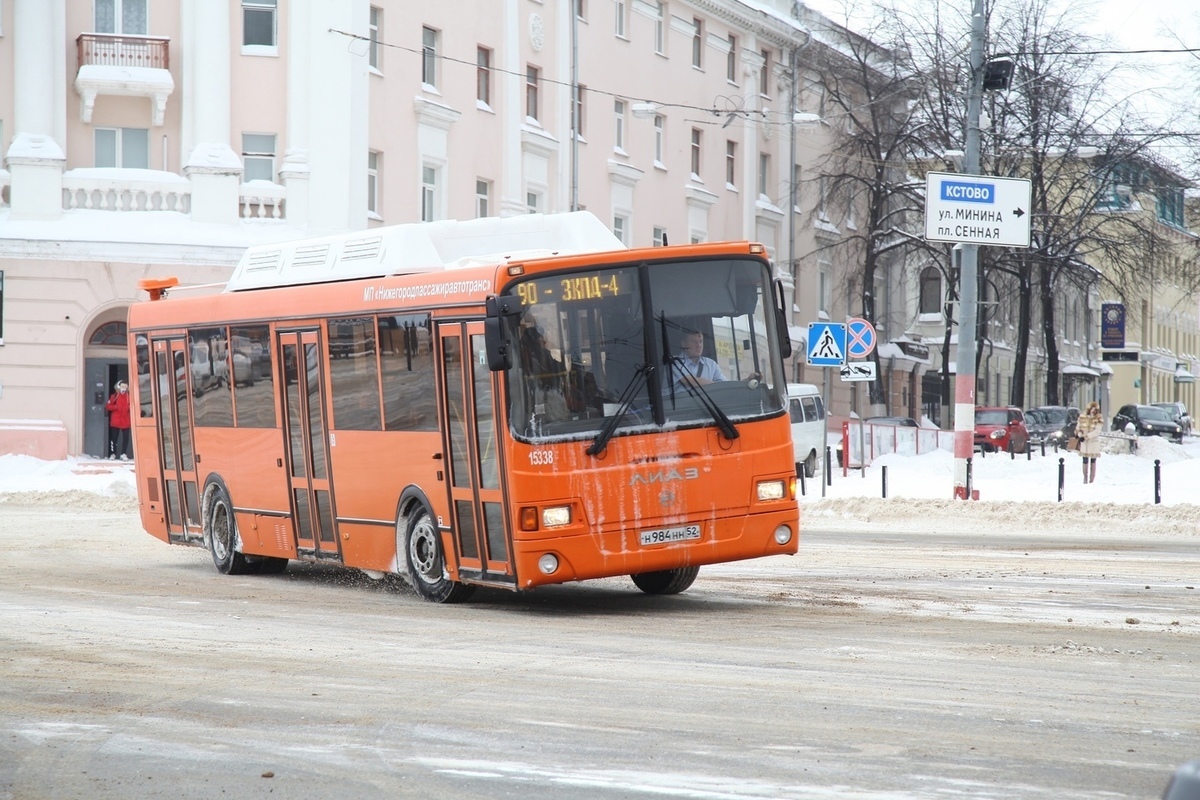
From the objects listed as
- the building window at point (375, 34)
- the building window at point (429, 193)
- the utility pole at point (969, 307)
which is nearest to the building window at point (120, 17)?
the building window at point (375, 34)

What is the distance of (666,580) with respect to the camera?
15.3m

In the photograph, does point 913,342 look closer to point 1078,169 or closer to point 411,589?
point 1078,169

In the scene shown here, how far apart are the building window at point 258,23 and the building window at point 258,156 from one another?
1974 millimetres

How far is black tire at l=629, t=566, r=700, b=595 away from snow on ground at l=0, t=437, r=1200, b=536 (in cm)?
1156

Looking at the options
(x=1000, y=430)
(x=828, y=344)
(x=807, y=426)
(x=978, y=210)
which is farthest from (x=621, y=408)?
(x=1000, y=430)

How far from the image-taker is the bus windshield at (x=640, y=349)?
13.1 metres

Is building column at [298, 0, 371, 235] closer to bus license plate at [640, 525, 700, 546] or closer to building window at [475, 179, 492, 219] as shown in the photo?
building window at [475, 179, 492, 219]

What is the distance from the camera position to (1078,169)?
59062mm

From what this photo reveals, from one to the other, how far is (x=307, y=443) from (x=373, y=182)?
27383 millimetres

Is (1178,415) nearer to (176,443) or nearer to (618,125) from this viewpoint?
(618,125)

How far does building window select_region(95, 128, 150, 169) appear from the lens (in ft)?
130

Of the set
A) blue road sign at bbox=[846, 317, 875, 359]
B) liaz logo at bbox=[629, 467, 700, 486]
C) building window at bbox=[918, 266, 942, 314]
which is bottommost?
liaz logo at bbox=[629, 467, 700, 486]

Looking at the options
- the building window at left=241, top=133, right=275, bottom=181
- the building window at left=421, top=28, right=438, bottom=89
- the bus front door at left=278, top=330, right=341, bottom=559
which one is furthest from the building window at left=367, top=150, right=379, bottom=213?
the bus front door at left=278, top=330, right=341, bottom=559

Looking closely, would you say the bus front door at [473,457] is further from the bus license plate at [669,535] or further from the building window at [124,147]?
the building window at [124,147]
